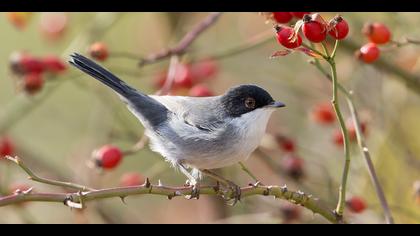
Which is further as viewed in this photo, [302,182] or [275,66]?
[275,66]

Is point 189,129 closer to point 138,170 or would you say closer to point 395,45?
point 395,45

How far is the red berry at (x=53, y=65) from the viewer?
156 inches

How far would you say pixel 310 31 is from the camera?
2.39 meters

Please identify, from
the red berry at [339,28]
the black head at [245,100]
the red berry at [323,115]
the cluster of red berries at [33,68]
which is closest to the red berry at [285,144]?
the red berry at [323,115]

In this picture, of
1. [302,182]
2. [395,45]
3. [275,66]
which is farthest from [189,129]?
[275,66]

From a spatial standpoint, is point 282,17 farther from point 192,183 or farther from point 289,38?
point 192,183

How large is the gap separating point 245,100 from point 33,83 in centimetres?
133

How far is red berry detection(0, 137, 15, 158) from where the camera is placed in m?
4.14

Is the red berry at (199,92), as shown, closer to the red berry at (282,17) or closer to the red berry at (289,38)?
the red berry at (282,17)

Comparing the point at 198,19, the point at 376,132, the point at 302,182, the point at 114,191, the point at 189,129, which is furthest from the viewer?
the point at 198,19

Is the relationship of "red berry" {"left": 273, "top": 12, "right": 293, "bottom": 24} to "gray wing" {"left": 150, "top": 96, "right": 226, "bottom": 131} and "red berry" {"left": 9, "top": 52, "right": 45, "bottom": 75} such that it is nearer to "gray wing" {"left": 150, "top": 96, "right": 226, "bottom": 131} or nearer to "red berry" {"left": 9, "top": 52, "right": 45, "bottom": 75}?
"gray wing" {"left": 150, "top": 96, "right": 226, "bottom": 131}

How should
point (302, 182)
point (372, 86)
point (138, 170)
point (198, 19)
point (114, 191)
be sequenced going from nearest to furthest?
point (114, 191) → point (302, 182) → point (372, 86) → point (198, 19) → point (138, 170)

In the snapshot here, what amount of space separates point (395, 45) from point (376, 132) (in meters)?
1.50
